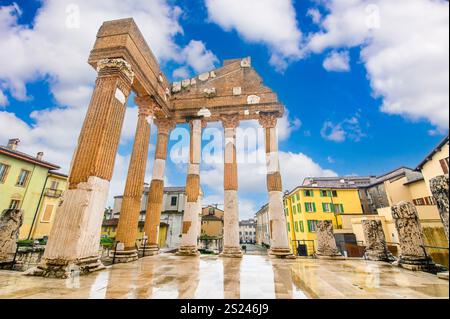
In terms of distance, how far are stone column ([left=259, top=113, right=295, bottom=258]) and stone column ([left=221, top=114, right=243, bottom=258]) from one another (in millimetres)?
1878

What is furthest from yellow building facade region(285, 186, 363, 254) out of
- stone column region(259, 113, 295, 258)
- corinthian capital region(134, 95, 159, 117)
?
corinthian capital region(134, 95, 159, 117)

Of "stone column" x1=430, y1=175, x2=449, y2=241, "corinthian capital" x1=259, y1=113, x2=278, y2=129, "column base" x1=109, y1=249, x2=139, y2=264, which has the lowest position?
"column base" x1=109, y1=249, x2=139, y2=264

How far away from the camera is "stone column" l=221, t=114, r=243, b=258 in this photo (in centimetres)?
1132

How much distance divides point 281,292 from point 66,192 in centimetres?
725

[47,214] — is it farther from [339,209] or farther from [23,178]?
[339,209]

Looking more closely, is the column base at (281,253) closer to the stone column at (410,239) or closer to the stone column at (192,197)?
the stone column at (192,197)

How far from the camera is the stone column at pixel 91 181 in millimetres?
6230

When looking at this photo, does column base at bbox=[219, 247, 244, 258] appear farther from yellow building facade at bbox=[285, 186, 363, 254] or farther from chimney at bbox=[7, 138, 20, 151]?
chimney at bbox=[7, 138, 20, 151]

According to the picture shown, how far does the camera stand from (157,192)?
12.6m

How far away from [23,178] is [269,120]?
2497 centimetres

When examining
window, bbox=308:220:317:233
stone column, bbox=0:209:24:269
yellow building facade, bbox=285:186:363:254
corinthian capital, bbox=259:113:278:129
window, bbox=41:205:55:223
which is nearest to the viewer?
stone column, bbox=0:209:24:269

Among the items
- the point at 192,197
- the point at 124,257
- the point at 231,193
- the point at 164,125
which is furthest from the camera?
the point at 164,125

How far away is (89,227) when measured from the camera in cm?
A: 684

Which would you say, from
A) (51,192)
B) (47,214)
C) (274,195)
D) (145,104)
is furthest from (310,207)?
(47,214)
